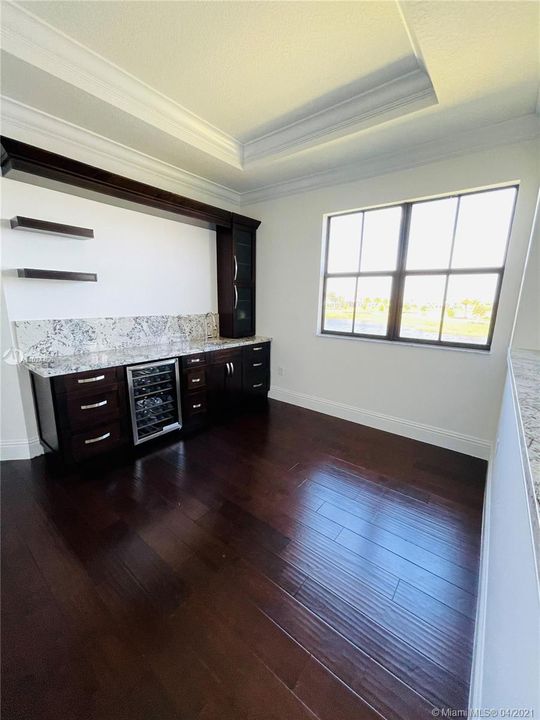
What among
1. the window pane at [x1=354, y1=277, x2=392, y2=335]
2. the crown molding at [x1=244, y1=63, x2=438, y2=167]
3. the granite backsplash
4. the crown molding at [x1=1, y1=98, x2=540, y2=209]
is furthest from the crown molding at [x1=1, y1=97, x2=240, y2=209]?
the window pane at [x1=354, y1=277, x2=392, y2=335]

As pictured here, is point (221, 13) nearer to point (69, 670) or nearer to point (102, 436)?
point (102, 436)

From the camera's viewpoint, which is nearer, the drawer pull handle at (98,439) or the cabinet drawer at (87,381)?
the cabinet drawer at (87,381)

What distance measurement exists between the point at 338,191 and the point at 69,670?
4.06 m

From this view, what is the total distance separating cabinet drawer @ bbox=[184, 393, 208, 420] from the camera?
118 inches

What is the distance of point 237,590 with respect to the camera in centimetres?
144

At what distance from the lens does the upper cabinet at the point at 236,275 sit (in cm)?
365

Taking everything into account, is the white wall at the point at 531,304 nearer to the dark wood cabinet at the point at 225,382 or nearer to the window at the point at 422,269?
the window at the point at 422,269

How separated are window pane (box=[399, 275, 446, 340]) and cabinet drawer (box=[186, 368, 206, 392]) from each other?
2.21m

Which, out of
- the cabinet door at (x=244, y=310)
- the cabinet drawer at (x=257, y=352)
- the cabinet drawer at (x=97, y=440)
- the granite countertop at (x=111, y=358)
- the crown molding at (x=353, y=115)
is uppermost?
the crown molding at (x=353, y=115)

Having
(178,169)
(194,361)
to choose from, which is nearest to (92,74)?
(178,169)

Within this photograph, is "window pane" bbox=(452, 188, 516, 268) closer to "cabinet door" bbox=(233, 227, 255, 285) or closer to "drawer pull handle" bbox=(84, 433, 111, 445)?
"cabinet door" bbox=(233, 227, 255, 285)

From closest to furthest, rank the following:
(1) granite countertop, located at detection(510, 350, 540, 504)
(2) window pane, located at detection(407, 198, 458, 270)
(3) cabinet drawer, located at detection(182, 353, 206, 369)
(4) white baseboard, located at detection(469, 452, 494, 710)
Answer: (1) granite countertop, located at detection(510, 350, 540, 504), (4) white baseboard, located at detection(469, 452, 494, 710), (2) window pane, located at detection(407, 198, 458, 270), (3) cabinet drawer, located at detection(182, 353, 206, 369)

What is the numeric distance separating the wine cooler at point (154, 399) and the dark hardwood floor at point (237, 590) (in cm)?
38

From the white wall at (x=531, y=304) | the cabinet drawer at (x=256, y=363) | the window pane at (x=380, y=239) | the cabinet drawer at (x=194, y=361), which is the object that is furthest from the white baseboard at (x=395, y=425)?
the window pane at (x=380, y=239)
